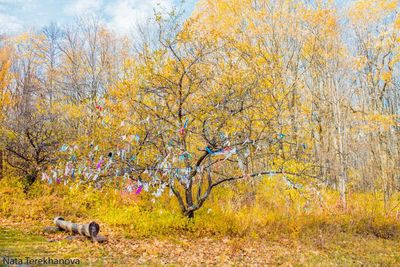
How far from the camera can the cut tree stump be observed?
8.12 meters

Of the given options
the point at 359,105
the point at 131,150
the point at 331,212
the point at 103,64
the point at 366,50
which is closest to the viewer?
the point at 131,150

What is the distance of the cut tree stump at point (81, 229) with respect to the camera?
26.6 ft

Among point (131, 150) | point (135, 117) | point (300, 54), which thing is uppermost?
point (300, 54)

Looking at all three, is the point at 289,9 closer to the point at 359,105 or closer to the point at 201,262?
the point at 359,105

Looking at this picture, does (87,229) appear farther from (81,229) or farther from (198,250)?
(198,250)

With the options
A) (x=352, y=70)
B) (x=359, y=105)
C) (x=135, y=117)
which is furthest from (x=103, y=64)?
(x=359, y=105)

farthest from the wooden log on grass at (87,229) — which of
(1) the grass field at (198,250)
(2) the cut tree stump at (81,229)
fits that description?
(1) the grass field at (198,250)

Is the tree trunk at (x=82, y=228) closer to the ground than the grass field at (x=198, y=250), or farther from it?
farther from it

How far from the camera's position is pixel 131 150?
32.8 ft

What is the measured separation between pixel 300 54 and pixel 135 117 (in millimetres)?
10401

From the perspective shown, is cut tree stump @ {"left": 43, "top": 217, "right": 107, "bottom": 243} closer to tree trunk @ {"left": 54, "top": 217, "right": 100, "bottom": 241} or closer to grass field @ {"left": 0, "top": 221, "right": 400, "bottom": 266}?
tree trunk @ {"left": 54, "top": 217, "right": 100, "bottom": 241}

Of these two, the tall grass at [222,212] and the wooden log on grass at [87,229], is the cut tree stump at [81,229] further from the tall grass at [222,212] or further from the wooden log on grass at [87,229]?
the tall grass at [222,212]

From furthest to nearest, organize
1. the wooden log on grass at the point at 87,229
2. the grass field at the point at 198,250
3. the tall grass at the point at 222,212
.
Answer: the tall grass at the point at 222,212, the wooden log on grass at the point at 87,229, the grass field at the point at 198,250

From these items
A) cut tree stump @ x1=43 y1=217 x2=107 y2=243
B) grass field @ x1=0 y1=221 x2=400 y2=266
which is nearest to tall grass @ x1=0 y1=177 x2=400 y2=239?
grass field @ x1=0 y1=221 x2=400 y2=266
